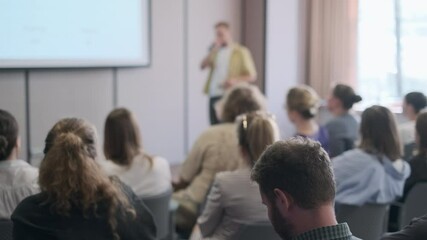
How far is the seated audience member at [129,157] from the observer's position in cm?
305

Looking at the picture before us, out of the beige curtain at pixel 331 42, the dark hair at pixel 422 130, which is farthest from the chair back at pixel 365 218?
the beige curtain at pixel 331 42

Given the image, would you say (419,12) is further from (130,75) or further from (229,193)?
(229,193)

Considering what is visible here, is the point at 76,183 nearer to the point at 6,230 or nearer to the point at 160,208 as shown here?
the point at 6,230

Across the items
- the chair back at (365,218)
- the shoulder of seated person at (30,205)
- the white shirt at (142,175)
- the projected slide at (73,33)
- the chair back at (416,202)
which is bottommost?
the chair back at (365,218)

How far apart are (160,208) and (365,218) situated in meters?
0.97

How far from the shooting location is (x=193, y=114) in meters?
6.87

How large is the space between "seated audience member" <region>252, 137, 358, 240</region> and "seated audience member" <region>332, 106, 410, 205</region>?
171cm

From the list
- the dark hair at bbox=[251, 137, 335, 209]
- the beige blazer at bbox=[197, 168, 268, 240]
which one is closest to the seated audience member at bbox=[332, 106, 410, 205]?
the beige blazer at bbox=[197, 168, 268, 240]

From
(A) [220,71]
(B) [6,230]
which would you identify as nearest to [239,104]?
(B) [6,230]

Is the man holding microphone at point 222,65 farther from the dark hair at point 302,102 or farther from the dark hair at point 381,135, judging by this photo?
the dark hair at point 381,135

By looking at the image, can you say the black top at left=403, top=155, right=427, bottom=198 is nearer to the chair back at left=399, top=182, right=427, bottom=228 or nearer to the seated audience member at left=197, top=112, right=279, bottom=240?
the chair back at left=399, top=182, right=427, bottom=228

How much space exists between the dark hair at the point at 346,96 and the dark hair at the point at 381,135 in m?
1.34

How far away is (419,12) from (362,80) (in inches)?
41.7

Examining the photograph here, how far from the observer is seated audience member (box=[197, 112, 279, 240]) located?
2402 millimetres
